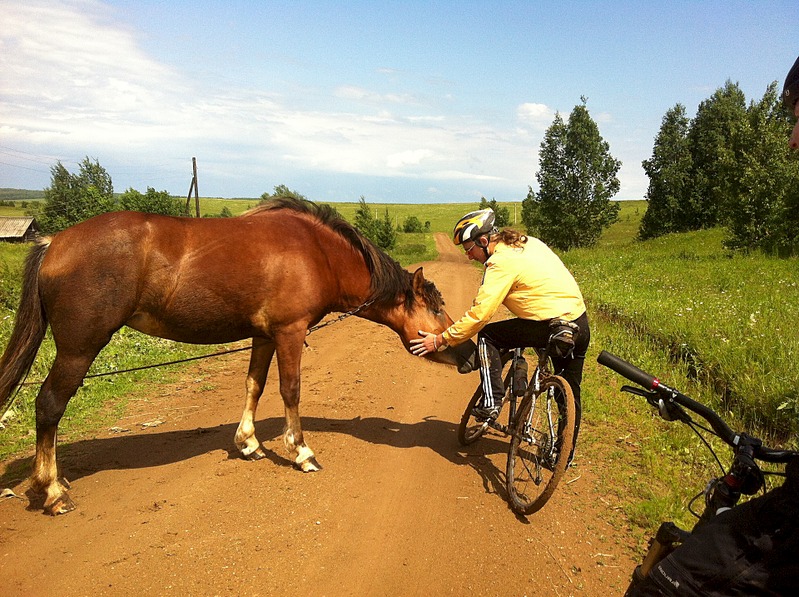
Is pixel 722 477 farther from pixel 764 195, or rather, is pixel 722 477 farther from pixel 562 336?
pixel 764 195

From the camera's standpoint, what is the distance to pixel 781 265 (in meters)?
17.7

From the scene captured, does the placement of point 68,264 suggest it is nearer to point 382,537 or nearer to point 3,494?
A: point 3,494

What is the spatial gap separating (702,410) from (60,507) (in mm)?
4706

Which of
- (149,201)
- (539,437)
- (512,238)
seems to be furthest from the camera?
(149,201)

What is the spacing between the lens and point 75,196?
5928cm

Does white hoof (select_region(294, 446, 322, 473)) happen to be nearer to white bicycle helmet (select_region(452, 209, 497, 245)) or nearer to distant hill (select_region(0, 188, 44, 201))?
white bicycle helmet (select_region(452, 209, 497, 245))

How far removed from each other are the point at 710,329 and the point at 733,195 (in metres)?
20.5

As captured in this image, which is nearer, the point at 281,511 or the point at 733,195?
the point at 281,511

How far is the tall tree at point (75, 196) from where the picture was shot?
54750 mm

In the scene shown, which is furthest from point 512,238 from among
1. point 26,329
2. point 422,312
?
point 26,329

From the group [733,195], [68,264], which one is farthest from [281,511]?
[733,195]

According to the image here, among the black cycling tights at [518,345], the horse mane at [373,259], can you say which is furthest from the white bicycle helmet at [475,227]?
the horse mane at [373,259]

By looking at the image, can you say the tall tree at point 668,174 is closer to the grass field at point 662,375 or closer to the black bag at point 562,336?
the grass field at point 662,375

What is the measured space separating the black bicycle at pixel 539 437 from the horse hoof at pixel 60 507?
3664 mm
